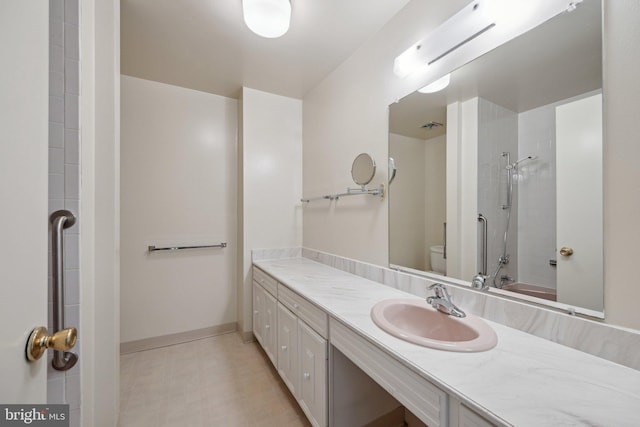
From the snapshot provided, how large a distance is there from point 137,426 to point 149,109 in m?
2.48

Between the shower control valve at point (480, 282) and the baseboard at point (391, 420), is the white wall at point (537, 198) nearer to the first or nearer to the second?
the shower control valve at point (480, 282)

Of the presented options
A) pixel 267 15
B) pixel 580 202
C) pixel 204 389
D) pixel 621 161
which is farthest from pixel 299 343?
pixel 267 15

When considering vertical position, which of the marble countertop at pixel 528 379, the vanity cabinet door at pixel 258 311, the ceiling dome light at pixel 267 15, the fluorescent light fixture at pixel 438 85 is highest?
the ceiling dome light at pixel 267 15

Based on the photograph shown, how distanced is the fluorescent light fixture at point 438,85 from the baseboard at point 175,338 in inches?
108

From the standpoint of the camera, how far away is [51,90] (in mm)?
968

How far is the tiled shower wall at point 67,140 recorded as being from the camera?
0.96 m

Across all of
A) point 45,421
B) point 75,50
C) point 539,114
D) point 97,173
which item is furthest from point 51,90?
point 539,114

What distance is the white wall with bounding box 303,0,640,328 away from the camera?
2.54ft

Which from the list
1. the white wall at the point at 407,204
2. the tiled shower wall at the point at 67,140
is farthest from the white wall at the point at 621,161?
the tiled shower wall at the point at 67,140

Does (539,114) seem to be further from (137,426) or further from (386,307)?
(137,426)

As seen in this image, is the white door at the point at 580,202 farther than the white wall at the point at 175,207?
No

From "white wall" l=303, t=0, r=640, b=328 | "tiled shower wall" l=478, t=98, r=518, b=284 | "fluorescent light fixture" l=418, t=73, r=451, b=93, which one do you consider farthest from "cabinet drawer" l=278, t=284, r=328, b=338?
"fluorescent light fixture" l=418, t=73, r=451, b=93

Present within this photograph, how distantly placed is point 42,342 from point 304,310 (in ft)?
3.61

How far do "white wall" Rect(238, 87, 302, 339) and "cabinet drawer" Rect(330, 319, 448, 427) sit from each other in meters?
1.60
